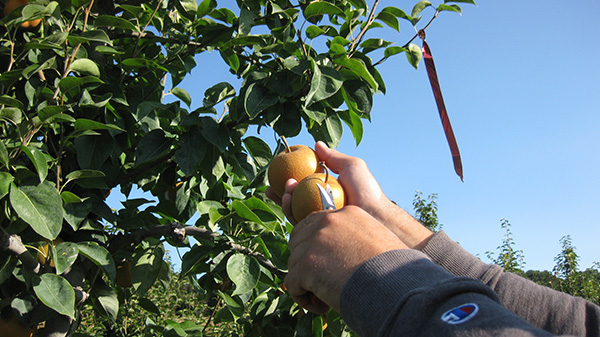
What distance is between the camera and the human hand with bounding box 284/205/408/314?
90cm

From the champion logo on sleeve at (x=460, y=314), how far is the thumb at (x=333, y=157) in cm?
83

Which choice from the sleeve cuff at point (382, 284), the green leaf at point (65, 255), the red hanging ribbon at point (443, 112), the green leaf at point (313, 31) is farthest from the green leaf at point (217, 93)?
the sleeve cuff at point (382, 284)

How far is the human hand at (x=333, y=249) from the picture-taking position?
896mm

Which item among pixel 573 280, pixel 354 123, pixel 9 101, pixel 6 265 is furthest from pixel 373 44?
pixel 573 280

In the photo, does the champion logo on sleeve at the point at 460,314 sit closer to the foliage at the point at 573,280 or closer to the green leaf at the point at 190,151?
the green leaf at the point at 190,151

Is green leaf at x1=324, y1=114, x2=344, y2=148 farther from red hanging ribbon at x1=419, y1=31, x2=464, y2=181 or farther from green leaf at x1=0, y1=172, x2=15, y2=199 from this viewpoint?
green leaf at x1=0, y1=172, x2=15, y2=199

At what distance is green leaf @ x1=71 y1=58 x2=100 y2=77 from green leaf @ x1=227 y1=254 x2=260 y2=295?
90 centimetres

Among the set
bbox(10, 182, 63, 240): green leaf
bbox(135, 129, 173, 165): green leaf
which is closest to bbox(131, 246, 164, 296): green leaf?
bbox(135, 129, 173, 165): green leaf

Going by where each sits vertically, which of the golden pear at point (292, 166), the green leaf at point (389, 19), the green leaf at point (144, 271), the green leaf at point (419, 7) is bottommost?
the green leaf at point (144, 271)

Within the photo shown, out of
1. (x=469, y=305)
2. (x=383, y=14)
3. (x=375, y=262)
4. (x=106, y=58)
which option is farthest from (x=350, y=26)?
(x=469, y=305)

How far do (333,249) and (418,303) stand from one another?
0.79 ft

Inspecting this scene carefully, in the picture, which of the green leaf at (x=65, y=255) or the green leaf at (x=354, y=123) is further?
the green leaf at (x=354, y=123)

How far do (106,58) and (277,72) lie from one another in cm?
91

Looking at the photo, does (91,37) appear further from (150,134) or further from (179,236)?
(179,236)
